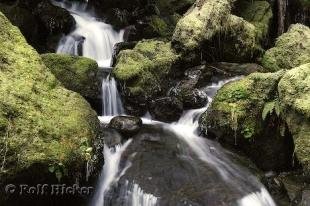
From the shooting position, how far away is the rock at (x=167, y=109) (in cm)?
974

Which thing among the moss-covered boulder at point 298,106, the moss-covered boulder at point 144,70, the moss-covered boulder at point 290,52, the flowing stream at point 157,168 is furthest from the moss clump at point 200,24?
the moss-covered boulder at point 298,106

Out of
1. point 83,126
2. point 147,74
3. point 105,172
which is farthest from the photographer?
point 147,74

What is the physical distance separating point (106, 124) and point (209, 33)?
15.0ft

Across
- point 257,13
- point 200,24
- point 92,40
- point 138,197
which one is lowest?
point 138,197

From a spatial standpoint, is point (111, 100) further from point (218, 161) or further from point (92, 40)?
point (92, 40)

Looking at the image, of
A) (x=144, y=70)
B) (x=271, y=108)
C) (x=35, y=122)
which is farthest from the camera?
(x=144, y=70)

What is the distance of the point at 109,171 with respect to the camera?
7.61 m

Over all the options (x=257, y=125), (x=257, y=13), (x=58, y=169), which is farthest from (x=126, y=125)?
(x=257, y=13)

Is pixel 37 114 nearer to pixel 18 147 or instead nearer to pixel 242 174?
pixel 18 147

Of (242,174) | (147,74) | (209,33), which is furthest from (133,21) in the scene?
(242,174)

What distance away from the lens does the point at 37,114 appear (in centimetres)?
638

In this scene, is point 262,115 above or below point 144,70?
below

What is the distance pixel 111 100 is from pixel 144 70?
1.19 meters

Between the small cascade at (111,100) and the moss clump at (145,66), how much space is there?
1.01 ft
